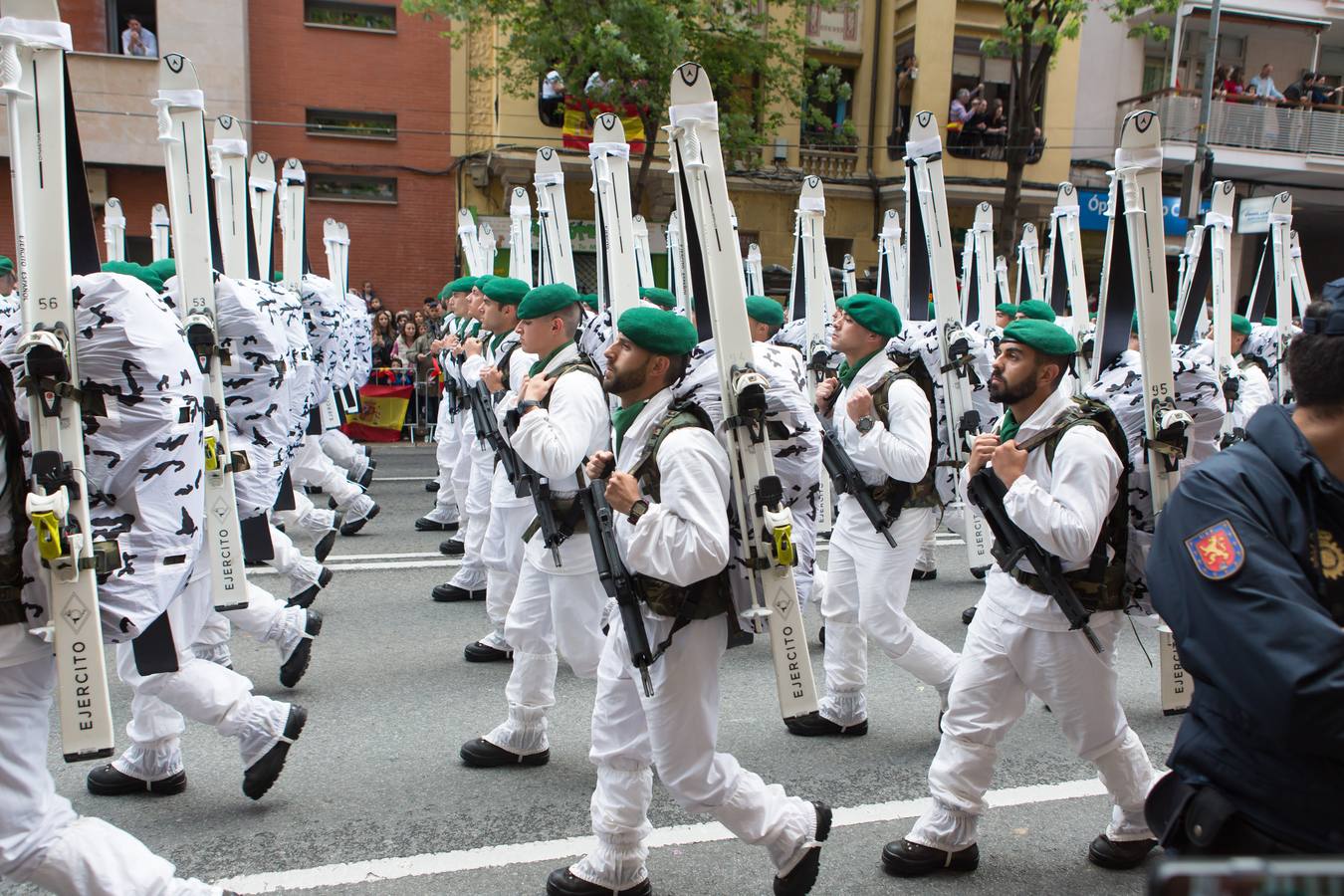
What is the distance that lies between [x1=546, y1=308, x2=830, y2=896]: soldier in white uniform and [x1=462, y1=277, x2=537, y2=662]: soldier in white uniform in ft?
4.44

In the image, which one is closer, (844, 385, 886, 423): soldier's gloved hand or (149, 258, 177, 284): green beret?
(844, 385, 886, 423): soldier's gloved hand

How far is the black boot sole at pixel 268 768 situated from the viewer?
3.75 m

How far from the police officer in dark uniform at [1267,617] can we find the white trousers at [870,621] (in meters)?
2.65

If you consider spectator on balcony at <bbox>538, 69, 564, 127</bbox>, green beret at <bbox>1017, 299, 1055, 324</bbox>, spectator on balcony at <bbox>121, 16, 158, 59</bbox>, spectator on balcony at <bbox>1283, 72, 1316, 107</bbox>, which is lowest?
green beret at <bbox>1017, 299, 1055, 324</bbox>

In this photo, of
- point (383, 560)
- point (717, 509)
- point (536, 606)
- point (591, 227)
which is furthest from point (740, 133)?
point (717, 509)

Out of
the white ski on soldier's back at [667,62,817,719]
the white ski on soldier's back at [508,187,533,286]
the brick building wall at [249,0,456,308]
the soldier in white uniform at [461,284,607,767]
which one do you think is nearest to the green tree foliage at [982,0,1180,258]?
the white ski on soldier's back at [508,187,533,286]

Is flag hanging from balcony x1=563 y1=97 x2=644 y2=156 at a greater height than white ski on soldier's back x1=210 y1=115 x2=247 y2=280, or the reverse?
flag hanging from balcony x1=563 y1=97 x2=644 y2=156

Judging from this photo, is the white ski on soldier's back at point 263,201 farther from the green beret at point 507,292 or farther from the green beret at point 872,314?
the green beret at point 872,314

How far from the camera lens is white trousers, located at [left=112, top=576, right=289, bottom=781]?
11.7 feet

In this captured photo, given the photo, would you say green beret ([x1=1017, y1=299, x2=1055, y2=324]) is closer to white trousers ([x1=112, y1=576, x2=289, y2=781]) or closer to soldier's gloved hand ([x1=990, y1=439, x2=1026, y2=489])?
soldier's gloved hand ([x1=990, y1=439, x2=1026, y2=489])

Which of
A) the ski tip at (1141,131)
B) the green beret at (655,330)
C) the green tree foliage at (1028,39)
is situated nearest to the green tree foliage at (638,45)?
the green tree foliage at (1028,39)

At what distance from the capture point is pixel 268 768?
3.76 m

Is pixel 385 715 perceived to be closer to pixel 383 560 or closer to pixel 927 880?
pixel 927 880

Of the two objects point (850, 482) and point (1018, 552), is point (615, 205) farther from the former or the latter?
point (1018, 552)
